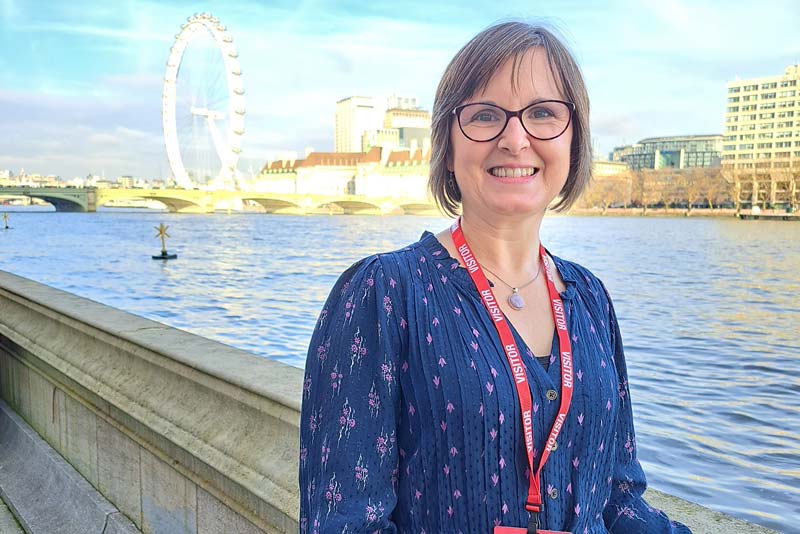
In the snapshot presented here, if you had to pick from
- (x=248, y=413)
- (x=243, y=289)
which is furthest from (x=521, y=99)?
(x=243, y=289)

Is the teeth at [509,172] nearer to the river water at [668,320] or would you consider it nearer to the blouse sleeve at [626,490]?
the blouse sleeve at [626,490]

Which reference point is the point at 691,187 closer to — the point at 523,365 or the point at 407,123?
the point at 407,123

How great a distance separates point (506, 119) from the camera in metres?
1.05

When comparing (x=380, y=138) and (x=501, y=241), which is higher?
(x=380, y=138)

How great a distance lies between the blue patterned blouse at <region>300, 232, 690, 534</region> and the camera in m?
0.93

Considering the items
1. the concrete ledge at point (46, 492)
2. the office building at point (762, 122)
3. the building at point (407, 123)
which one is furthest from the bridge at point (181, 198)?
the concrete ledge at point (46, 492)

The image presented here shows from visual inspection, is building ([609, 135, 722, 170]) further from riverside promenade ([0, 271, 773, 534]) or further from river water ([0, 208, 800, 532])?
riverside promenade ([0, 271, 773, 534])

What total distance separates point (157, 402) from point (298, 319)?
373 inches

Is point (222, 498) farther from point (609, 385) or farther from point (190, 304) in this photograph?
point (190, 304)

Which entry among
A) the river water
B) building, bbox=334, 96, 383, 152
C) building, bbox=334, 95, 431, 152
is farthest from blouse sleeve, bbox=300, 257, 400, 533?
building, bbox=334, 96, 383, 152

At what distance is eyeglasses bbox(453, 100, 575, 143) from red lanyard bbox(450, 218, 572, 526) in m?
0.15

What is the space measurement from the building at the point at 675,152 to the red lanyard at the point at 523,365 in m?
136

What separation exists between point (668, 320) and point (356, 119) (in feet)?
396

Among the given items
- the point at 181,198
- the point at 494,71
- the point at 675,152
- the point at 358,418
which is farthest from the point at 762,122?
the point at 358,418
